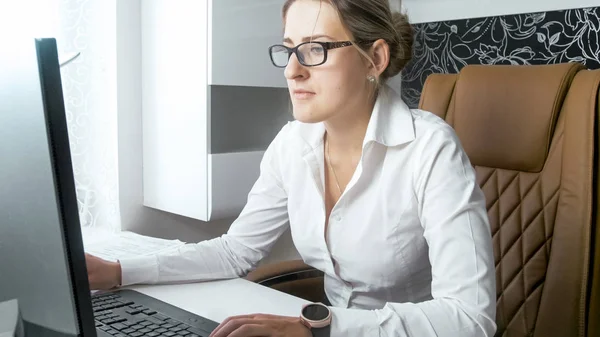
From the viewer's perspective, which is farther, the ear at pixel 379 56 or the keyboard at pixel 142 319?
the ear at pixel 379 56

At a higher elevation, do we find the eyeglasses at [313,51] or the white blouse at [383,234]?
the eyeglasses at [313,51]

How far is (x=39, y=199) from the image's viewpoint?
483 millimetres

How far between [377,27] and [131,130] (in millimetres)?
973

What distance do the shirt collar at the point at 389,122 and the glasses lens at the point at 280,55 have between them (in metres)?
0.21

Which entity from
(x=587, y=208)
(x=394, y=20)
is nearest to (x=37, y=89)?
(x=394, y=20)

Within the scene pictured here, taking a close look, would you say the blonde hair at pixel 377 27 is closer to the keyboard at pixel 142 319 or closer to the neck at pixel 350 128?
the neck at pixel 350 128

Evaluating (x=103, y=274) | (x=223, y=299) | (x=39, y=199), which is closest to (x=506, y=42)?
(x=223, y=299)

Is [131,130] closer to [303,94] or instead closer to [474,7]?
[303,94]

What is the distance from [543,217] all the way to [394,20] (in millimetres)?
568

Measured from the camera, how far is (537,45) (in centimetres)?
199

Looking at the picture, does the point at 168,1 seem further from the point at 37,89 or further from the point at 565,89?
the point at 37,89

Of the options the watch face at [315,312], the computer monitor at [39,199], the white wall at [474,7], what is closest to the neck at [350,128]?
the watch face at [315,312]

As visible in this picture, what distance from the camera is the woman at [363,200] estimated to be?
948mm

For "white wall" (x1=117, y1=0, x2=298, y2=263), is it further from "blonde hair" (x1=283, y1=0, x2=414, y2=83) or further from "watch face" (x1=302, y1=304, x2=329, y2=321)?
"watch face" (x1=302, y1=304, x2=329, y2=321)
